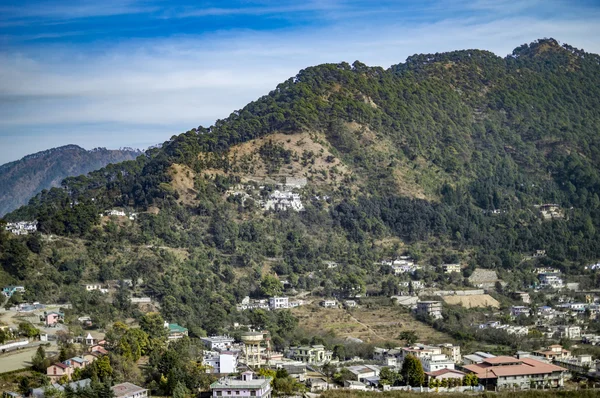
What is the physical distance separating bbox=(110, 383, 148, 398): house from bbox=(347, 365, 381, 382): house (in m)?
7.96

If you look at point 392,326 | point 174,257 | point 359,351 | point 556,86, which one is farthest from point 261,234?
point 556,86

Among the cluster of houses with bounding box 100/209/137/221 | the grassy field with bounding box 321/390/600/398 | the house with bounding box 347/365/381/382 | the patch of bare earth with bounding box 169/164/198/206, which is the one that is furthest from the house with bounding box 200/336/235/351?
the patch of bare earth with bounding box 169/164/198/206

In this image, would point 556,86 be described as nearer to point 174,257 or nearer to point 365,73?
point 365,73

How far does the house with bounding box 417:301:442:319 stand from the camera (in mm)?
44859

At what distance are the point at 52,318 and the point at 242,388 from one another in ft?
38.5

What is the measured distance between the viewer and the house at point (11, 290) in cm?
4006

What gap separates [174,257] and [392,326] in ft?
37.6

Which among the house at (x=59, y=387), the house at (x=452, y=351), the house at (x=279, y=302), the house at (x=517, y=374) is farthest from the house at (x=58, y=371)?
the house at (x=279, y=302)

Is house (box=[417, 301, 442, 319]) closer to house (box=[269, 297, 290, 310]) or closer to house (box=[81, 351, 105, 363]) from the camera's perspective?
house (box=[269, 297, 290, 310])

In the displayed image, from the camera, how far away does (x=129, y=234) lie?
48.6 metres

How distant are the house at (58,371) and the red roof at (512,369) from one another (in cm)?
1354

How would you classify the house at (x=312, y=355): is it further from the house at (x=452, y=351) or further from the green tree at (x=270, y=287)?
the green tree at (x=270, y=287)

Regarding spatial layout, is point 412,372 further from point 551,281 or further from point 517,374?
point 551,281

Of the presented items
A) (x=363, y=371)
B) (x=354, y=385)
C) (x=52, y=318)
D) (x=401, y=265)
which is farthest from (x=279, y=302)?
(x=354, y=385)
